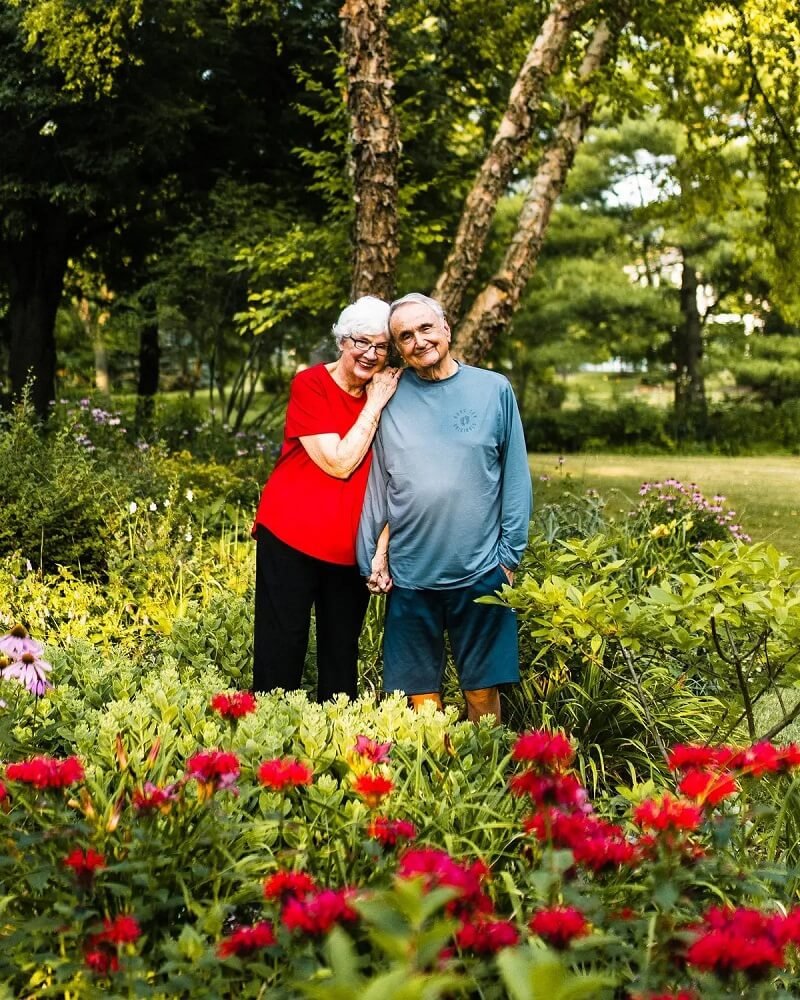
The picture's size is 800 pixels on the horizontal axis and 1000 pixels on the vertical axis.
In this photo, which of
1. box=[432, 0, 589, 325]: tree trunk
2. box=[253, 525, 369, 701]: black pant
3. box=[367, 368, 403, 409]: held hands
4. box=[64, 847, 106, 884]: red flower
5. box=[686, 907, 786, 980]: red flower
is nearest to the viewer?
box=[686, 907, 786, 980]: red flower

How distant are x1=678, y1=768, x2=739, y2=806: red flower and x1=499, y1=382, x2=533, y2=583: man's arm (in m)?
1.41

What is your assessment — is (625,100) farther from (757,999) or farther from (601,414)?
(601,414)

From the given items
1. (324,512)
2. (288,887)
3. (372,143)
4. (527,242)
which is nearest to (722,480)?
(527,242)

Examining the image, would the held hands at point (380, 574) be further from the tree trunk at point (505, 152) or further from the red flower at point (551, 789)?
the tree trunk at point (505, 152)

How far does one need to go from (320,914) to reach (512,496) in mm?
1996

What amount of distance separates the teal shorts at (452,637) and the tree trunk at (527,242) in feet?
13.5

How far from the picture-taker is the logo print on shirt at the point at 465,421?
10.5 feet

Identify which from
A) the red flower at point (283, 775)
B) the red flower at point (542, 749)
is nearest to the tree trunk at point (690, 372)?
the red flower at point (542, 749)

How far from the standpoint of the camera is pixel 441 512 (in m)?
3.20

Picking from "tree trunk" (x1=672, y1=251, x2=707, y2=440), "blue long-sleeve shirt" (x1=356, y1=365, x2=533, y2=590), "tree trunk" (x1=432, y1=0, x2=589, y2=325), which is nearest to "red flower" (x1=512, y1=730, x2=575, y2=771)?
"blue long-sleeve shirt" (x1=356, y1=365, x2=533, y2=590)

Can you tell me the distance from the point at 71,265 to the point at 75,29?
23.1 feet

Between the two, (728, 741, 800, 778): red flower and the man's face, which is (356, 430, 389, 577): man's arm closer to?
the man's face

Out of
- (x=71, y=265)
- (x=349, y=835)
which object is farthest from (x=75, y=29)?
(x=349, y=835)

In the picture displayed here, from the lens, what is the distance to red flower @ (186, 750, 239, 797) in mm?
1824
